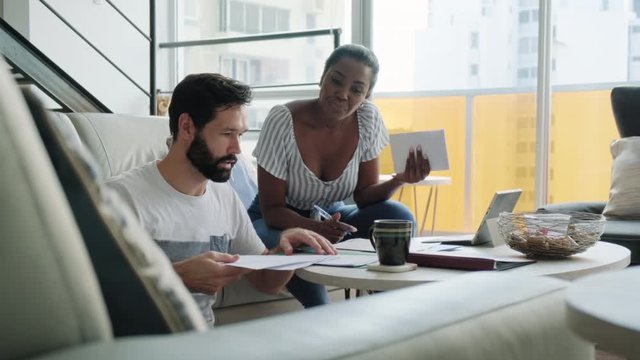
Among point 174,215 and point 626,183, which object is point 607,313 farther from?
point 626,183

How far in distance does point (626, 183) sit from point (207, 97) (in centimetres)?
192

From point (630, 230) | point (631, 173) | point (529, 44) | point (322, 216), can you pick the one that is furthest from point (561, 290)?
point (529, 44)

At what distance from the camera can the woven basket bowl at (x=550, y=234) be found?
1757mm

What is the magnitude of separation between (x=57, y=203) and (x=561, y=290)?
52 cm

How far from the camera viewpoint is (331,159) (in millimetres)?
2619

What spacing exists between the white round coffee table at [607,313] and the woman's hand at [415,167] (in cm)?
172

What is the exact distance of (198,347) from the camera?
1.61 ft

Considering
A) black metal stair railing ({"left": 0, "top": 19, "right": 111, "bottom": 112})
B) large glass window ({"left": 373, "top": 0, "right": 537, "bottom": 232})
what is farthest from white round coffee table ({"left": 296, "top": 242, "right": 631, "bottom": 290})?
large glass window ({"left": 373, "top": 0, "right": 537, "bottom": 232})

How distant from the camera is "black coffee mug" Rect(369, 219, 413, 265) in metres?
1.60

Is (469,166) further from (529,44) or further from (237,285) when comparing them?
(237,285)

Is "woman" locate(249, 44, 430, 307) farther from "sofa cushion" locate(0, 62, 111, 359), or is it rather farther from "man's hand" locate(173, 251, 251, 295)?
"sofa cushion" locate(0, 62, 111, 359)

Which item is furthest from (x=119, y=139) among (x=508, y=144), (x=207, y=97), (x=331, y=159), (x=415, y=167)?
(x=508, y=144)

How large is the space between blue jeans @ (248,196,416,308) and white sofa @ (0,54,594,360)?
60.9 inches

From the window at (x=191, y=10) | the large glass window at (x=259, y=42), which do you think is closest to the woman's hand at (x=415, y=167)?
the large glass window at (x=259, y=42)
